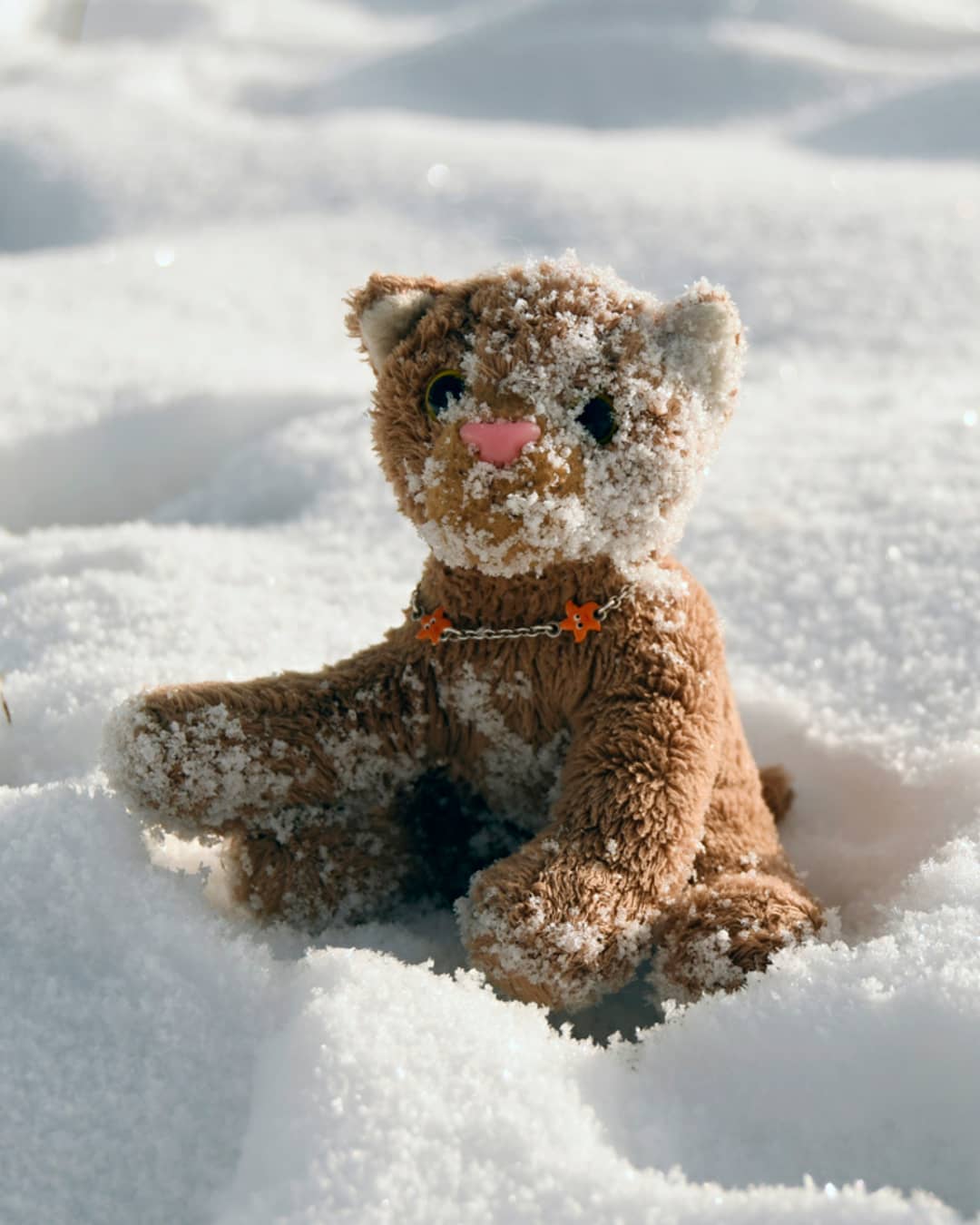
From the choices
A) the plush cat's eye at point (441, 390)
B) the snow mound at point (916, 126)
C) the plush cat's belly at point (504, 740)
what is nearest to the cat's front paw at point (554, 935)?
the plush cat's belly at point (504, 740)

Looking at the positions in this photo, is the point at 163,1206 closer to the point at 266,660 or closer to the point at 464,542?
the point at 464,542

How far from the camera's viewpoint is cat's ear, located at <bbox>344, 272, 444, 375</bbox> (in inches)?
35.9

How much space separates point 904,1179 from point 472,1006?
10.9 inches

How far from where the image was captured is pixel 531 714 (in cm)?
94

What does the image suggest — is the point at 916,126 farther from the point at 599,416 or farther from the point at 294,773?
the point at 294,773

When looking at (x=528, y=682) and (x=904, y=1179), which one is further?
(x=528, y=682)

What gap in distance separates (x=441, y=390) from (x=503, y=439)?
3.2 inches

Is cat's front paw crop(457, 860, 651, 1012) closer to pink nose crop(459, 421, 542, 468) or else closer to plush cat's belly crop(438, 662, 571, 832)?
plush cat's belly crop(438, 662, 571, 832)

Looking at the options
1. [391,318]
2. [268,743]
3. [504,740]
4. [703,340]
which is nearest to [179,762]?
[268,743]

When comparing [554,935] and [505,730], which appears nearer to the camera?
[554,935]

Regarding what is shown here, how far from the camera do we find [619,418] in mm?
853

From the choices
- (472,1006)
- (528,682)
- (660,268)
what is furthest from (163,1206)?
(660,268)

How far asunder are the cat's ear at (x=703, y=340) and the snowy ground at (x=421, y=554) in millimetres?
404

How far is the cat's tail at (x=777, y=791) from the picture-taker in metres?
1.13
